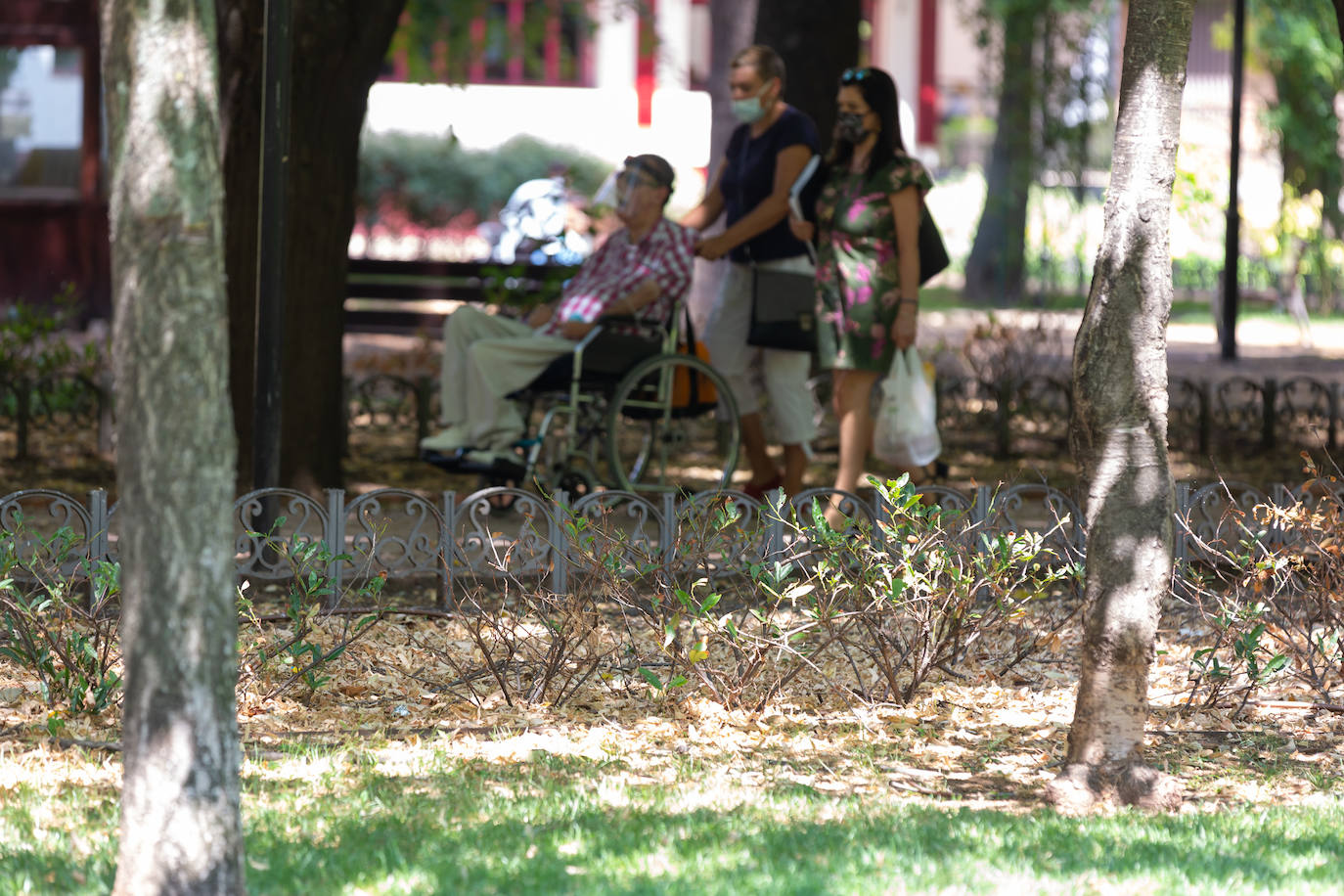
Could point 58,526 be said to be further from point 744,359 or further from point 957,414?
point 957,414

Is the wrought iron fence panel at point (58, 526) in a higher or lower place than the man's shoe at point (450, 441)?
lower

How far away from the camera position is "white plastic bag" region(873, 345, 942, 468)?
753 centimetres

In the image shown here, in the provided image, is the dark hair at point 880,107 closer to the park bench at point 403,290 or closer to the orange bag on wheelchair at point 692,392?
the orange bag on wheelchair at point 692,392

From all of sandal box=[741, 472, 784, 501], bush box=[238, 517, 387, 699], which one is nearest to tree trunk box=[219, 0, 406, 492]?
sandal box=[741, 472, 784, 501]

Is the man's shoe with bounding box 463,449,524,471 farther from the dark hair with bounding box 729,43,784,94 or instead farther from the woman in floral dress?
the dark hair with bounding box 729,43,784,94

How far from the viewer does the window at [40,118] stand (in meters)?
17.2

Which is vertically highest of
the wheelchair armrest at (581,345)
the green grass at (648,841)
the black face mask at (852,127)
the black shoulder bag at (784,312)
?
the black face mask at (852,127)

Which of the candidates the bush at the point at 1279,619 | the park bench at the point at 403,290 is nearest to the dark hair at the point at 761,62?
the bush at the point at 1279,619

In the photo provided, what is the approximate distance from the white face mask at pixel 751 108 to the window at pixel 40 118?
11.3 metres

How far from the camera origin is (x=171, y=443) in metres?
3.29

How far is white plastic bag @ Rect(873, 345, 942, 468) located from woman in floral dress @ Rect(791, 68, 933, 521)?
0.15 meters

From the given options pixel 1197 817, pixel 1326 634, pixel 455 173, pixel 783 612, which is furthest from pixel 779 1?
pixel 455 173

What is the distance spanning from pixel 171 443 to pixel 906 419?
465cm

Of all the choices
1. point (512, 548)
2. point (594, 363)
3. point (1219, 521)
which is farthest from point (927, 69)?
point (512, 548)
